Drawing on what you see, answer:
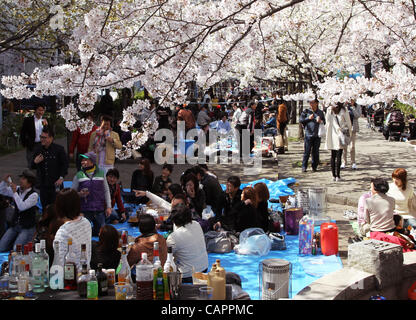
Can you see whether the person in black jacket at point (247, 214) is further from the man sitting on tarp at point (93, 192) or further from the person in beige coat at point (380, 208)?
the man sitting on tarp at point (93, 192)

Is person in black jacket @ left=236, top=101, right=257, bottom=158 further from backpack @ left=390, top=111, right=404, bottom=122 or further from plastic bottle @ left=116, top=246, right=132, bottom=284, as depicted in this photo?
plastic bottle @ left=116, top=246, right=132, bottom=284

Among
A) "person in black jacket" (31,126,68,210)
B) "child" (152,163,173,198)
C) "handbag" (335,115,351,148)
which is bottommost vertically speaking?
"child" (152,163,173,198)

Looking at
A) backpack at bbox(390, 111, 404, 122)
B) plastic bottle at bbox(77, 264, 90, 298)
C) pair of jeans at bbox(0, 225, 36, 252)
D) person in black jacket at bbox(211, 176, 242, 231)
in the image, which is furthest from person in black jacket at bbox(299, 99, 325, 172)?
plastic bottle at bbox(77, 264, 90, 298)

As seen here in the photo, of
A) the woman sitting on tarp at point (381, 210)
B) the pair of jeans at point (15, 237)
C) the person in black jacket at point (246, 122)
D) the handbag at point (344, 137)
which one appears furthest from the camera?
the person in black jacket at point (246, 122)

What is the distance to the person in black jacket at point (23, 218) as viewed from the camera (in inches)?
295

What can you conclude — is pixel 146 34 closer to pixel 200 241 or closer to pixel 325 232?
pixel 200 241

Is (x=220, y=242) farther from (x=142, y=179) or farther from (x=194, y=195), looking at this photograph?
(x=142, y=179)

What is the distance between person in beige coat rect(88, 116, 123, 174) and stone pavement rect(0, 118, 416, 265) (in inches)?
107

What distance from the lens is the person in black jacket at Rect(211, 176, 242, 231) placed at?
804 centimetres

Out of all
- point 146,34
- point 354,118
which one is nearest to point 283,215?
point 146,34

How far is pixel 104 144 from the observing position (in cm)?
981

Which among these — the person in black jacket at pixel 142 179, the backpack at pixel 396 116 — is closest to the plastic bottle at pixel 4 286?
the person in black jacket at pixel 142 179

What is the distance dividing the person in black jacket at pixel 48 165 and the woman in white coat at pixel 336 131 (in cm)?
609

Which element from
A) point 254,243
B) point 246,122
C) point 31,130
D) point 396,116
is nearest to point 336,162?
point 246,122
